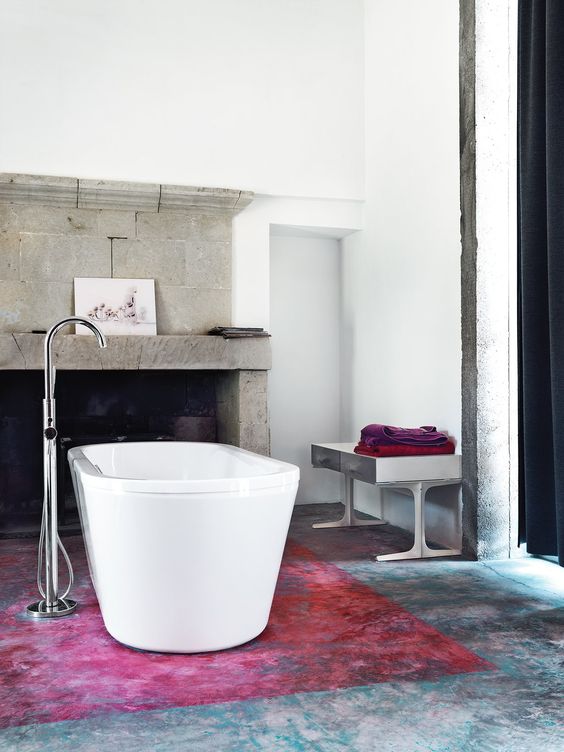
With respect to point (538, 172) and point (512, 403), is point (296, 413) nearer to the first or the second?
point (512, 403)

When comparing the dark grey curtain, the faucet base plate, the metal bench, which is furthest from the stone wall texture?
the faucet base plate

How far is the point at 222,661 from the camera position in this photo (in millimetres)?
2408

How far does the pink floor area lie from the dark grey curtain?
36.4 inches

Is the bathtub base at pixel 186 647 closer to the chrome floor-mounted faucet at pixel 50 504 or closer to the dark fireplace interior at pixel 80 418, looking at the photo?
the chrome floor-mounted faucet at pixel 50 504

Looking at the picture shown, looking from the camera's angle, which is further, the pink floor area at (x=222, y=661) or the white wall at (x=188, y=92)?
the white wall at (x=188, y=92)

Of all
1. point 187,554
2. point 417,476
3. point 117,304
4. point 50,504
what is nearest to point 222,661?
point 187,554

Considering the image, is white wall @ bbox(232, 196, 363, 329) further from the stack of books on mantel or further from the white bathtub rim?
the white bathtub rim

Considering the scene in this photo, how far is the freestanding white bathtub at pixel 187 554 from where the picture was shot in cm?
234

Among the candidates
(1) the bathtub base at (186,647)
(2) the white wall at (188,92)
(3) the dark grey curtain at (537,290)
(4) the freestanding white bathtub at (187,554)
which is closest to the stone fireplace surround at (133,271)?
(2) the white wall at (188,92)

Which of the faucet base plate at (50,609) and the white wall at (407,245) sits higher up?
the white wall at (407,245)

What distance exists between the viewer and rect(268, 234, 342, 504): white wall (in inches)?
215

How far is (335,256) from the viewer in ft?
18.4

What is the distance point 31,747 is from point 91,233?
3.38 metres

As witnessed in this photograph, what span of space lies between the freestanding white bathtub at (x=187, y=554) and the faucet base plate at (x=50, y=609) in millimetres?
413
